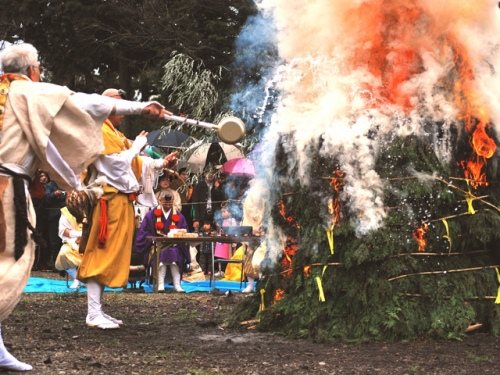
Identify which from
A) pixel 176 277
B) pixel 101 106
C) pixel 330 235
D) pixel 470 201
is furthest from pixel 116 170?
pixel 176 277

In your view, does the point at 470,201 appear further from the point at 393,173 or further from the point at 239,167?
the point at 239,167

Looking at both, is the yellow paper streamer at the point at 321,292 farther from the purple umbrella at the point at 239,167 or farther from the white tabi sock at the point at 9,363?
the purple umbrella at the point at 239,167

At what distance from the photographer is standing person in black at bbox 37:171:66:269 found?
1341 centimetres

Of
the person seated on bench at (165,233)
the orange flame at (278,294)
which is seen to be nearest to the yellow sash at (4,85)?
the orange flame at (278,294)

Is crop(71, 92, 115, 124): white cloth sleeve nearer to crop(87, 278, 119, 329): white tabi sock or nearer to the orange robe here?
the orange robe

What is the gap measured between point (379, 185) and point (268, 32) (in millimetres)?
2454

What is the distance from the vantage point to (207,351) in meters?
5.23

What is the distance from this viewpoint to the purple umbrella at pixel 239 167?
509 inches

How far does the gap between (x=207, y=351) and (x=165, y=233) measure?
707cm

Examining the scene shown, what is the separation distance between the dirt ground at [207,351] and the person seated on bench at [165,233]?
4.61m

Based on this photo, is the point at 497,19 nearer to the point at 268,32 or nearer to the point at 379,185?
the point at 379,185

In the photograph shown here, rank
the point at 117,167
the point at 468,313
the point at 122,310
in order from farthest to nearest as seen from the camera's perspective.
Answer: the point at 122,310 < the point at 117,167 < the point at 468,313

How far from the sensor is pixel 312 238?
5.91 metres

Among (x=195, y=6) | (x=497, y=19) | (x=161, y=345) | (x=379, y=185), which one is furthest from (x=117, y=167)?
(x=195, y=6)
